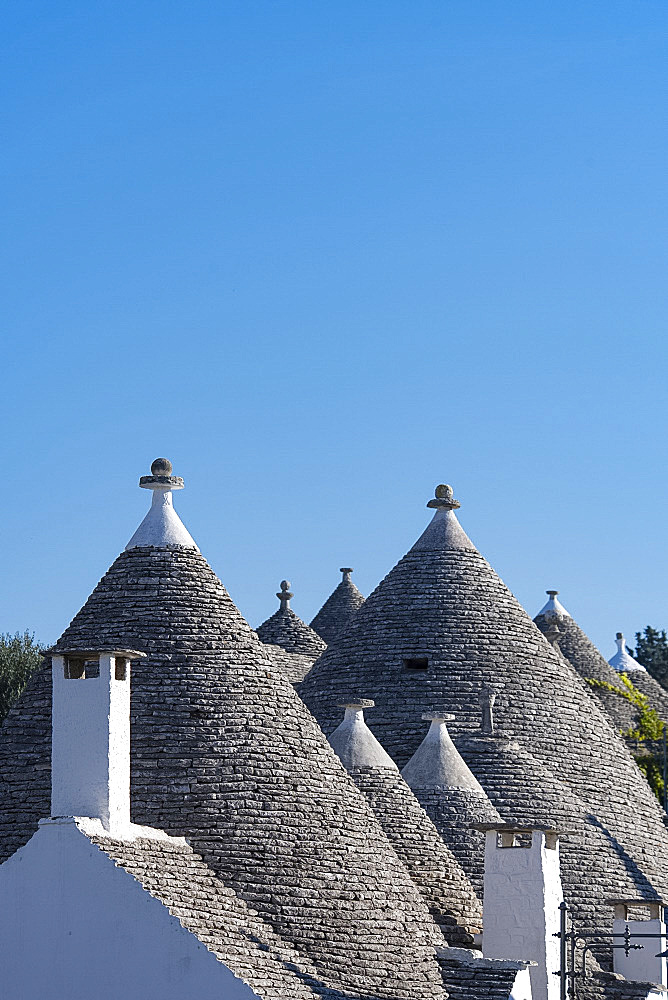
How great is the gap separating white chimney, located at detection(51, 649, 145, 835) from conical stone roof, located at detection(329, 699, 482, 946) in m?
4.49

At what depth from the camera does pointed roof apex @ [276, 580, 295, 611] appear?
112 ft

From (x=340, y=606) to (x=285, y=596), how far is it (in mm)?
2969

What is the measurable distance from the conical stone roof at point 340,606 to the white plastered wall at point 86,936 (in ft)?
68.0

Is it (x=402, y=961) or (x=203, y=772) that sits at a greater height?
(x=203, y=772)

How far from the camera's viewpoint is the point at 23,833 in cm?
1733

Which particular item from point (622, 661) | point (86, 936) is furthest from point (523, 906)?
point (622, 661)

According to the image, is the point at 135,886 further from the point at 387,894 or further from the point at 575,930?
the point at 575,930

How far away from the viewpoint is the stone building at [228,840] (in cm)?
1582

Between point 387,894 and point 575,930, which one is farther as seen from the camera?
point 575,930

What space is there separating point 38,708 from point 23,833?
163cm

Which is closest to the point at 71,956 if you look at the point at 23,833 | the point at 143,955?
the point at 143,955

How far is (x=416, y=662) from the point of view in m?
26.7

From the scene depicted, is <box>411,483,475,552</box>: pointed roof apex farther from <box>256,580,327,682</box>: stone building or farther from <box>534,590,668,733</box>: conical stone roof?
<box>534,590,668,733</box>: conical stone roof

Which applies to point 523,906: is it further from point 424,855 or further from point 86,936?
point 86,936
